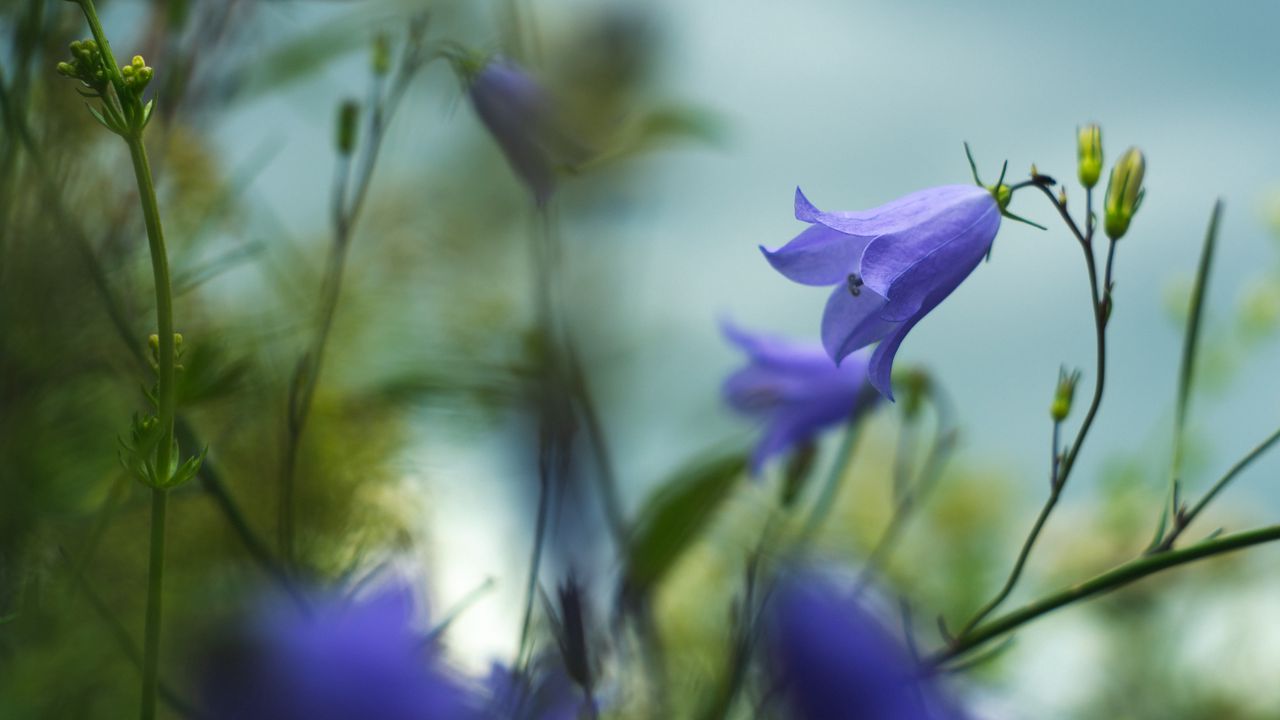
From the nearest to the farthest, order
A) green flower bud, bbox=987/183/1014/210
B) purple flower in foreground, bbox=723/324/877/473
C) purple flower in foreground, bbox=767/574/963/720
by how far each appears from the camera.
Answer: purple flower in foreground, bbox=767/574/963/720 < green flower bud, bbox=987/183/1014/210 < purple flower in foreground, bbox=723/324/877/473

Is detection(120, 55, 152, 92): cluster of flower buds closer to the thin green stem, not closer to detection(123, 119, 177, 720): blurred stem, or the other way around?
detection(123, 119, 177, 720): blurred stem

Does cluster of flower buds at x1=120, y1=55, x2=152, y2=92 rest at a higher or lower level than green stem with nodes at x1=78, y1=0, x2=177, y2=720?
higher

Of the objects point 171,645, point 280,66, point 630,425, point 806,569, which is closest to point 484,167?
point 630,425

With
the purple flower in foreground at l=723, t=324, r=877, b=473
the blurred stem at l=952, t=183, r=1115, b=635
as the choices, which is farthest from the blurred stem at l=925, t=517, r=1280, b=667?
the purple flower in foreground at l=723, t=324, r=877, b=473

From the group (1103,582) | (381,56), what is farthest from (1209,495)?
(381,56)

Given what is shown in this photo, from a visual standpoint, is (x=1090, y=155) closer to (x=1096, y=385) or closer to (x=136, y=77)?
(x=1096, y=385)

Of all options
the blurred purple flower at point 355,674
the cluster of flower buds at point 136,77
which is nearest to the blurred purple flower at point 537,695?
the blurred purple flower at point 355,674
